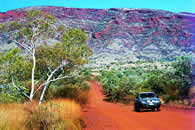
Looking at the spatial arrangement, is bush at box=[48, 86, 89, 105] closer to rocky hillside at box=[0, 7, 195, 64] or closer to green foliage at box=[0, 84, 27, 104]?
green foliage at box=[0, 84, 27, 104]

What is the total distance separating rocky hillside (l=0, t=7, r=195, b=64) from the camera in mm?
93438

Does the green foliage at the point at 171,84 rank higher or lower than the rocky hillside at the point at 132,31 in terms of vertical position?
lower

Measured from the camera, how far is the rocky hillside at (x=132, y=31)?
307 ft

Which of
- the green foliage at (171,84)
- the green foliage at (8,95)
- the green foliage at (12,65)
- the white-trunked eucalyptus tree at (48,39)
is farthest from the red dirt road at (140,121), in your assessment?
the green foliage at (171,84)

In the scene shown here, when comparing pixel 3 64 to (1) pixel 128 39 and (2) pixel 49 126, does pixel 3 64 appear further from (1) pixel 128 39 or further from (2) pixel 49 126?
(1) pixel 128 39

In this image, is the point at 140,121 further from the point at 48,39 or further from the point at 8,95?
the point at 48,39

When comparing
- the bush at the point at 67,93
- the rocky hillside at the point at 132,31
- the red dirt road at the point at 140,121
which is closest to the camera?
the red dirt road at the point at 140,121

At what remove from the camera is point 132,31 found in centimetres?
13125

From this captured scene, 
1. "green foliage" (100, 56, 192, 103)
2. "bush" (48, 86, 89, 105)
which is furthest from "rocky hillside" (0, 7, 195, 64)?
"bush" (48, 86, 89, 105)

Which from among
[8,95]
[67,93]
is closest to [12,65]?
[8,95]

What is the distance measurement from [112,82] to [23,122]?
26.2 metres

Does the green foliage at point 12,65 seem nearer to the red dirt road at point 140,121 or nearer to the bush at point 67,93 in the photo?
the red dirt road at point 140,121

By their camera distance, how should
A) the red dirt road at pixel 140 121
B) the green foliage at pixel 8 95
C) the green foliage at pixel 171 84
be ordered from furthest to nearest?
1. the green foliage at pixel 171 84
2. the green foliage at pixel 8 95
3. the red dirt road at pixel 140 121

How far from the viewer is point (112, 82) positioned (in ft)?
108
